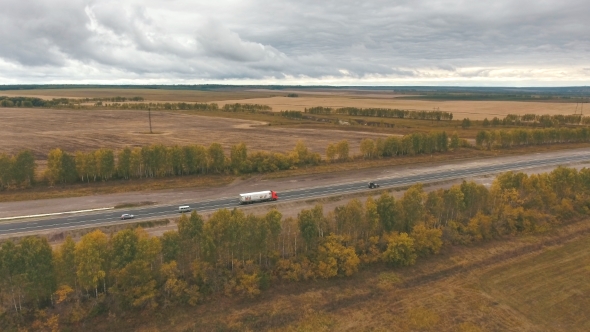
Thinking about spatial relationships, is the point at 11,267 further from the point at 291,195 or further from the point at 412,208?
the point at 291,195

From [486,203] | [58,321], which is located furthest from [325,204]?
[58,321]

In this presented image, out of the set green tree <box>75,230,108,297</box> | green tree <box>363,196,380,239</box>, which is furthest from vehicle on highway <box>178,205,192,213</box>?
green tree <box>363,196,380,239</box>

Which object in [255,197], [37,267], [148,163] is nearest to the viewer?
[37,267]

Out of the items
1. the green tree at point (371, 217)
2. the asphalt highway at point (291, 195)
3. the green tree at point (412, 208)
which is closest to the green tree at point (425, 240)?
the green tree at point (412, 208)

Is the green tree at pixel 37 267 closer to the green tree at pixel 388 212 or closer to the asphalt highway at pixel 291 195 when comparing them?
the asphalt highway at pixel 291 195

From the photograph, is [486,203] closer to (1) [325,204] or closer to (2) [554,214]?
(2) [554,214]

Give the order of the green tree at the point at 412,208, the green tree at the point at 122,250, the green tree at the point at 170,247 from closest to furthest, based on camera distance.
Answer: the green tree at the point at 122,250 < the green tree at the point at 170,247 < the green tree at the point at 412,208

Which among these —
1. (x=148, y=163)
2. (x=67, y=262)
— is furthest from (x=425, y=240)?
(x=148, y=163)

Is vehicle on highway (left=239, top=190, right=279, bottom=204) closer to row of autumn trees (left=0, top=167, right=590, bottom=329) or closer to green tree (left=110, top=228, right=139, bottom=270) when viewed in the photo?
row of autumn trees (left=0, top=167, right=590, bottom=329)
